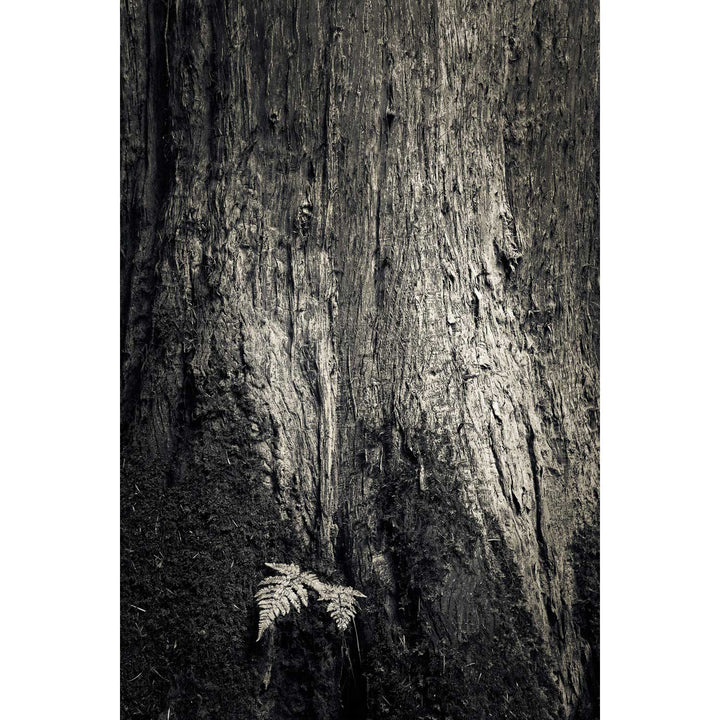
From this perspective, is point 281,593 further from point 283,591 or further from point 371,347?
point 371,347

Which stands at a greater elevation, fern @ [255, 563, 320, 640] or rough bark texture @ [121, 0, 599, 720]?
rough bark texture @ [121, 0, 599, 720]

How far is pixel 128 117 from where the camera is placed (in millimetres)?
3387

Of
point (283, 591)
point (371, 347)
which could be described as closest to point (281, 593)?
point (283, 591)

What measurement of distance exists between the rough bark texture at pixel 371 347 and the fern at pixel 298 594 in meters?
0.06

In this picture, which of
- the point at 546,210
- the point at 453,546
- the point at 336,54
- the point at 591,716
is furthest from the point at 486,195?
the point at 591,716

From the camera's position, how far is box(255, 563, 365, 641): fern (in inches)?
126

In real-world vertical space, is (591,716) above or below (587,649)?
below

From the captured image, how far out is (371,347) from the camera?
332 cm

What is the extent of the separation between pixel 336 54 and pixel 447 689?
3.29 meters

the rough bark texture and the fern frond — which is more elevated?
the rough bark texture

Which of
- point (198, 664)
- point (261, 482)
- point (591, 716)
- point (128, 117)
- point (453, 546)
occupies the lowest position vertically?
point (591, 716)

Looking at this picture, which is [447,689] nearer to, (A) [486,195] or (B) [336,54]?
(A) [486,195]

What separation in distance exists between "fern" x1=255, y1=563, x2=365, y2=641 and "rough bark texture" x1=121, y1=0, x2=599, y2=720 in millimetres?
62

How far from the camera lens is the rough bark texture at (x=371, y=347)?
3.25 m
